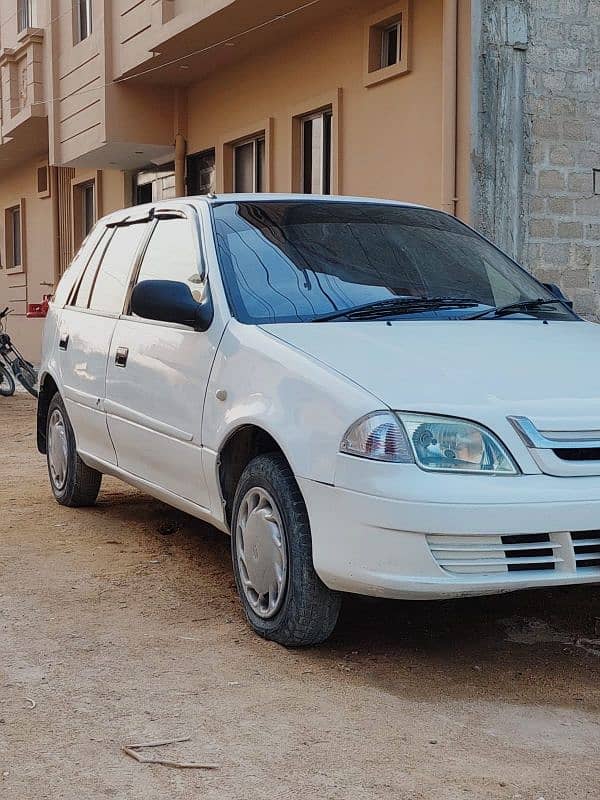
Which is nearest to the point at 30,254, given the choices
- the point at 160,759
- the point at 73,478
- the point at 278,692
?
the point at 73,478

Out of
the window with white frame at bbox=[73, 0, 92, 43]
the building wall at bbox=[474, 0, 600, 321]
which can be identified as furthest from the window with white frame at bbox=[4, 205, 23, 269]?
the building wall at bbox=[474, 0, 600, 321]

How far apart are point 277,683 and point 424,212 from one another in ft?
9.04

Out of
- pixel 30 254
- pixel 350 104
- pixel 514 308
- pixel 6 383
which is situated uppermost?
pixel 350 104

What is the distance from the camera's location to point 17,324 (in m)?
22.0

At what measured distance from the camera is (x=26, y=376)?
14.9 m

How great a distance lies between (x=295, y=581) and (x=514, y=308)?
1.68 metres

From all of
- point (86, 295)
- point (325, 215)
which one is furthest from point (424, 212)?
point (86, 295)

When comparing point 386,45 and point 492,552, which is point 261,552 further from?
point 386,45

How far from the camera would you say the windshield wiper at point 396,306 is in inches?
182

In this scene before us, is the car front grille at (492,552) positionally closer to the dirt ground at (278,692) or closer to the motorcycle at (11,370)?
the dirt ground at (278,692)

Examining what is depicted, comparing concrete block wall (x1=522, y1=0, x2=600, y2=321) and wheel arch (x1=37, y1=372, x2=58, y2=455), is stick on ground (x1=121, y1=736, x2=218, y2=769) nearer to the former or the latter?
wheel arch (x1=37, y1=372, x2=58, y2=455)

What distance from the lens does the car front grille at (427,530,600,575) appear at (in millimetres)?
3668

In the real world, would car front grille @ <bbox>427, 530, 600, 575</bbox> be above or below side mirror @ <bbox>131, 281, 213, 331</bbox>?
below

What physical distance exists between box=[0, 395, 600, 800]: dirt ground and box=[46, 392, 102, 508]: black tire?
1171 mm
